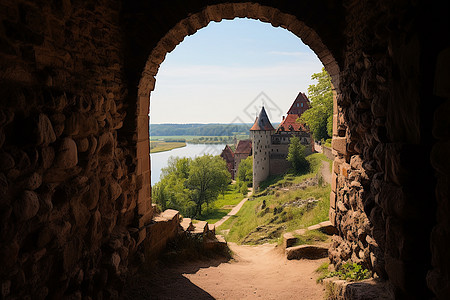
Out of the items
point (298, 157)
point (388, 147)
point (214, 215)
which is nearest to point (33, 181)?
point (388, 147)

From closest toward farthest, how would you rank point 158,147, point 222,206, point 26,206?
1. point 26,206
2. point 222,206
3. point 158,147

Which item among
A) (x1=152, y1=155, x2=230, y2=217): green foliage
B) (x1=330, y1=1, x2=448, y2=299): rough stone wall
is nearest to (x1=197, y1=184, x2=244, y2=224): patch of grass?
(x1=152, y1=155, x2=230, y2=217): green foliage

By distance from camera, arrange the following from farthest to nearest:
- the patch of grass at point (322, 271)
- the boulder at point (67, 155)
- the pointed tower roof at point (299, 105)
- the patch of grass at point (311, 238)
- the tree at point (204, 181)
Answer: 1. the pointed tower roof at point (299, 105)
2. the tree at point (204, 181)
3. the patch of grass at point (311, 238)
4. the patch of grass at point (322, 271)
5. the boulder at point (67, 155)

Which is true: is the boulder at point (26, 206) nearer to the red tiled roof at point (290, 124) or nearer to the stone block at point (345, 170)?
the stone block at point (345, 170)

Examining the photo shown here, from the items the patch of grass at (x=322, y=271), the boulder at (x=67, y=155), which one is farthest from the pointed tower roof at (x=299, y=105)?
the boulder at (x=67, y=155)

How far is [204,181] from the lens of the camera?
3022 cm

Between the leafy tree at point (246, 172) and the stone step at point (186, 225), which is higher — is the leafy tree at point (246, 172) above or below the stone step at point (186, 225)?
below

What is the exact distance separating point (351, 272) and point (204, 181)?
2685 centimetres

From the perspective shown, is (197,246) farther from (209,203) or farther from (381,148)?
(209,203)

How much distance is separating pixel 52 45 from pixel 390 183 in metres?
3.36

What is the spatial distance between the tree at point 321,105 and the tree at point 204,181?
432 inches

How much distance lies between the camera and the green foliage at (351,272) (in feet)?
11.5

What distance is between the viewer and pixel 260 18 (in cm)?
487

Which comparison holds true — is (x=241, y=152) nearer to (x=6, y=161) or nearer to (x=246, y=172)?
(x=246, y=172)
